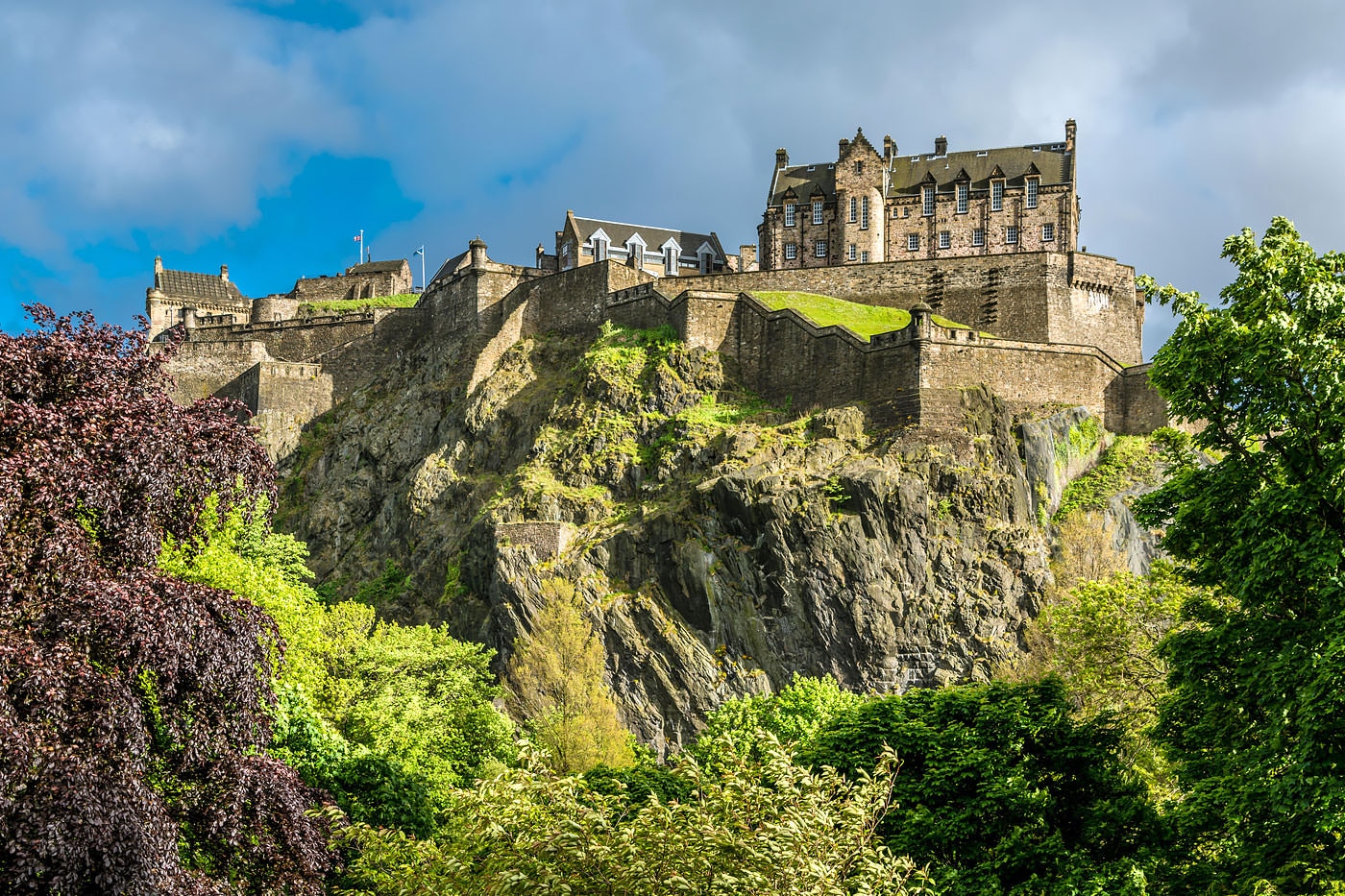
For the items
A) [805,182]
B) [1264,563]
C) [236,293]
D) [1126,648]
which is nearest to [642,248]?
[805,182]

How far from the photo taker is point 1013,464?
4919cm

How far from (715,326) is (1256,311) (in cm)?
3693

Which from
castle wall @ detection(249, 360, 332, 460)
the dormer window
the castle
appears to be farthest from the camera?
the dormer window

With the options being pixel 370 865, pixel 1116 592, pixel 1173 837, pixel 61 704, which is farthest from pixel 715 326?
pixel 61 704

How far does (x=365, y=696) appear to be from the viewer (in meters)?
40.2

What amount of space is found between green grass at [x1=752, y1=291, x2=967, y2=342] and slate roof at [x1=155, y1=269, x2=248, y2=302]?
45.0 metres

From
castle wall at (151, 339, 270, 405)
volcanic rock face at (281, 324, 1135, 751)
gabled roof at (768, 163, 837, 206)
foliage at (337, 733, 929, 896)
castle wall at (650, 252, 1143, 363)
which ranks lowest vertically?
foliage at (337, 733, 929, 896)

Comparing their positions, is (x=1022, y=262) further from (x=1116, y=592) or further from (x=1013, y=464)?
(x=1116, y=592)

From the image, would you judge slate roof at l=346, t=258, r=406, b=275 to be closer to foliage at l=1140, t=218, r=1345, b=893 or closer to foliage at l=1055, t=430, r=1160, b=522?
foliage at l=1055, t=430, r=1160, b=522

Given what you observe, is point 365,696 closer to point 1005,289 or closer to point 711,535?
point 711,535

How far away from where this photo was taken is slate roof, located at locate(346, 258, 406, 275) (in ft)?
295

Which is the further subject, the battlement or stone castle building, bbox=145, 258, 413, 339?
stone castle building, bbox=145, 258, 413, 339

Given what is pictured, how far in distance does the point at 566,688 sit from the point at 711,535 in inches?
274

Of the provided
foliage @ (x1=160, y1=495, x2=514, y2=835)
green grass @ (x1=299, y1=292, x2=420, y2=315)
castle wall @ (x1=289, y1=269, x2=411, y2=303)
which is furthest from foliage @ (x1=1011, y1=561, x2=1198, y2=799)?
castle wall @ (x1=289, y1=269, x2=411, y2=303)
